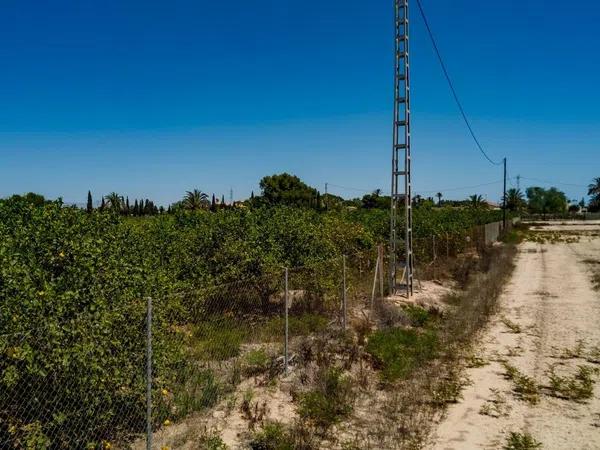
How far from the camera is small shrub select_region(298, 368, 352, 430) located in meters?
6.74

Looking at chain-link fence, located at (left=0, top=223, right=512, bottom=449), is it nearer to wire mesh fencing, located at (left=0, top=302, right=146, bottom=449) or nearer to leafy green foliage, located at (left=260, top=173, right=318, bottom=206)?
wire mesh fencing, located at (left=0, top=302, right=146, bottom=449)

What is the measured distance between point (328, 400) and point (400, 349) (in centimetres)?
311

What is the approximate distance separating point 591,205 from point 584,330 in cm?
12985

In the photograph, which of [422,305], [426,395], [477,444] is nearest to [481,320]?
[422,305]

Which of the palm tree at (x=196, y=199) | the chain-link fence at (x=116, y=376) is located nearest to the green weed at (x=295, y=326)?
the chain-link fence at (x=116, y=376)

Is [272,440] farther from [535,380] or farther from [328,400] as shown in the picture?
[535,380]

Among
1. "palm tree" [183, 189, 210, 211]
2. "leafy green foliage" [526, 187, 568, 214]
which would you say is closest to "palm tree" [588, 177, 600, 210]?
"leafy green foliage" [526, 187, 568, 214]

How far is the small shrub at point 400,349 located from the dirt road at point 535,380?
1.03 m

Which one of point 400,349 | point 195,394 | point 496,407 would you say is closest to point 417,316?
point 400,349

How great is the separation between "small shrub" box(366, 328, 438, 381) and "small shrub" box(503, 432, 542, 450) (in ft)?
7.86

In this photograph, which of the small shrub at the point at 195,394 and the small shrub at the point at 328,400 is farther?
the small shrub at the point at 328,400

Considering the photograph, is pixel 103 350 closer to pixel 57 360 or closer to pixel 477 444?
pixel 57 360

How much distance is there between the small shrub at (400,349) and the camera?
8.81 meters

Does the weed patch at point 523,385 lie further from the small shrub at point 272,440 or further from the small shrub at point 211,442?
the small shrub at point 211,442
